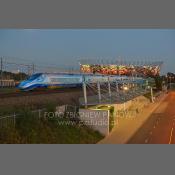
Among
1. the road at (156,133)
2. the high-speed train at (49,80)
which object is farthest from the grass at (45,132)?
the high-speed train at (49,80)

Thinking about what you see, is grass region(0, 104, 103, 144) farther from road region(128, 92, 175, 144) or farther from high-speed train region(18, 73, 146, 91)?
high-speed train region(18, 73, 146, 91)

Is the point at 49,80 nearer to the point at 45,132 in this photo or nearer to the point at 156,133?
the point at 156,133

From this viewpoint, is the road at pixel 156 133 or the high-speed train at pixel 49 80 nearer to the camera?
the road at pixel 156 133

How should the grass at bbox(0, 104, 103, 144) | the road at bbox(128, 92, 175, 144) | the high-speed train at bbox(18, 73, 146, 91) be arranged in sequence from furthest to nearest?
1. the high-speed train at bbox(18, 73, 146, 91)
2. the road at bbox(128, 92, 175, 144)
3. the grass at bbox(0, 104, 103, 144)

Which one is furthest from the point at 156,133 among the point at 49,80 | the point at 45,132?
the point at 49,80

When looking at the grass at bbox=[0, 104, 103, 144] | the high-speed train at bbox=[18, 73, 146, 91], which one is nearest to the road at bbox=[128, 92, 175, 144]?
the grass at bbox=[0, 104, 103, 144]

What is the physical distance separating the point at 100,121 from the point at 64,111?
2379 millimetres

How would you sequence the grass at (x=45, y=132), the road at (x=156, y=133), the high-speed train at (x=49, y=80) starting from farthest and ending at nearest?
the high-speed train at (x=49, y=80) < the road at (x=156, y=133) < the grass at (x=45, y=132)

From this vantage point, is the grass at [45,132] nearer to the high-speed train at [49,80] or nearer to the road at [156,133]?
the road at [156,133]

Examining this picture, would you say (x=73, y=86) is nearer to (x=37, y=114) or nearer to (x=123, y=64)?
(x=123, y=64)

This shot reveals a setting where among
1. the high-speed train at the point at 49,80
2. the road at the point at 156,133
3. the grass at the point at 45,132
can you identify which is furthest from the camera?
the high-speed train at the point at 49,80

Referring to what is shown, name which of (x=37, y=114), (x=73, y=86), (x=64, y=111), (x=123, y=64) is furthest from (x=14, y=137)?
(x=123, y=64)

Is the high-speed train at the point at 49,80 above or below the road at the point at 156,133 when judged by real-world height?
above

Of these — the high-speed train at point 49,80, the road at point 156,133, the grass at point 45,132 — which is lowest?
the road at point 156,133
